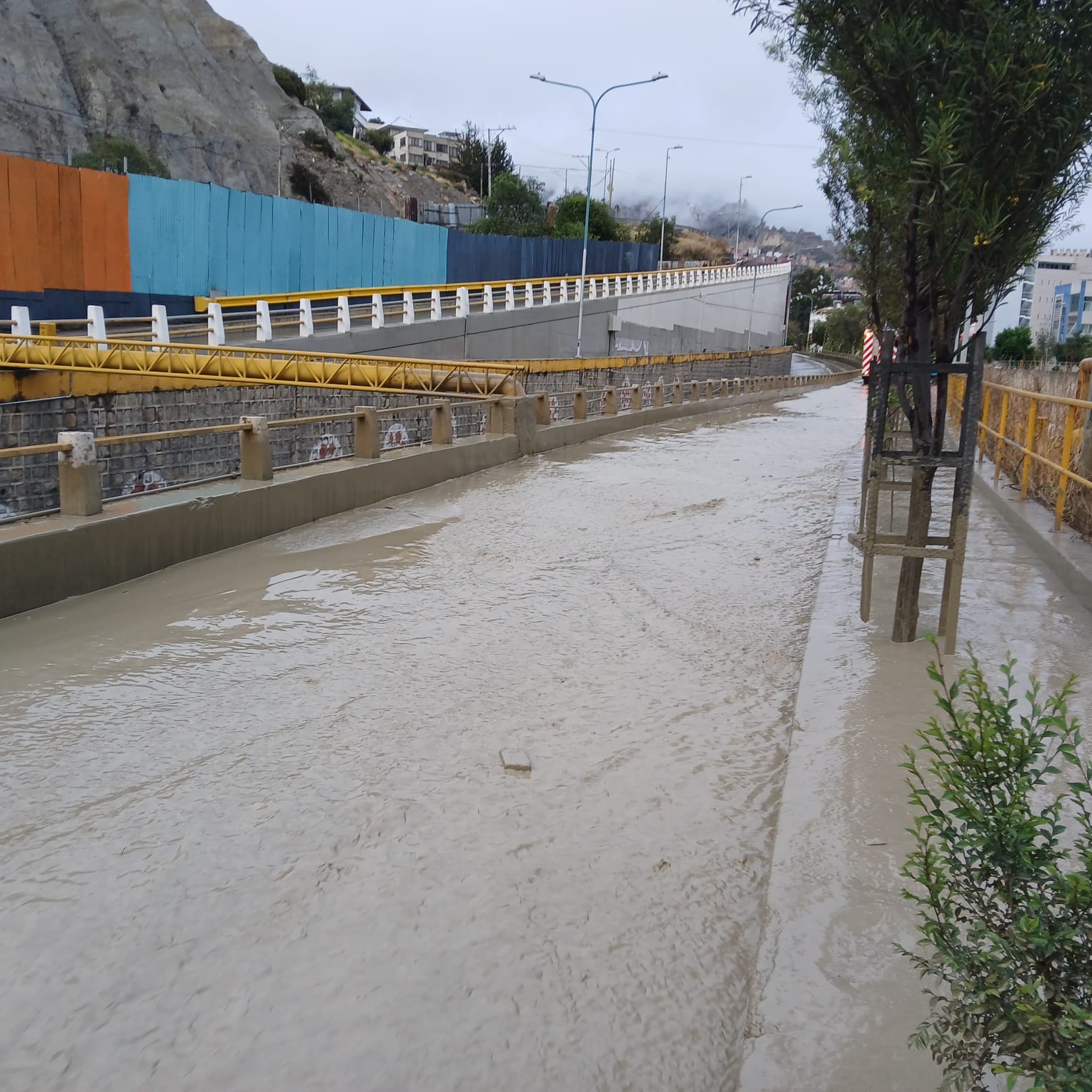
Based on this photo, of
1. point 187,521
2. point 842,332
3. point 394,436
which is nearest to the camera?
point 187,521

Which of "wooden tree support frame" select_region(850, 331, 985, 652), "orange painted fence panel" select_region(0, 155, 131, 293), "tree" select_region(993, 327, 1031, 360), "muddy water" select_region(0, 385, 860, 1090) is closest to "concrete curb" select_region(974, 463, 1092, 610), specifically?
"wooden tree support frame" select_region(850, 331, 985, 652)

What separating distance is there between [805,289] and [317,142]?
101 m

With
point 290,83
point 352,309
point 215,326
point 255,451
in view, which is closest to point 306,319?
point 215,326

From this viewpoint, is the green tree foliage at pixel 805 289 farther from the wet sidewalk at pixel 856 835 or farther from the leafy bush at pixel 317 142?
the wet sidewalk at pixel 856 835

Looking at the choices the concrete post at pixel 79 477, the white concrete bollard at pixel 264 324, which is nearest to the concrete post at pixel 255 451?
the concrete post at pixel 79 477

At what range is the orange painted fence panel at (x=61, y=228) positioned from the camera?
24859mm

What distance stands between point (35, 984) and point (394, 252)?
39945mm

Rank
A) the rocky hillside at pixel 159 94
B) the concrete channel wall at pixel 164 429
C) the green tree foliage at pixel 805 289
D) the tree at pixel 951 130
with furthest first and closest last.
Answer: the green tree foliage at pixel 805 289, the rocky hillside at pixel 159 94, the concrete channel wall at pixel 164 429, the tree at pixel 951 130

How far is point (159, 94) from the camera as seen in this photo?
6100 centimetres

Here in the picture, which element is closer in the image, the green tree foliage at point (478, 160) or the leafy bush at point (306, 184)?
the leafy bush at point (306, 184)

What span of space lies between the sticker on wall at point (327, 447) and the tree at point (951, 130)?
45.0 ft

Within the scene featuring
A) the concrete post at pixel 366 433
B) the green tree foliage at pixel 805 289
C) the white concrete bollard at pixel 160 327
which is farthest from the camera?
the green tree foliage at pixel 805 289

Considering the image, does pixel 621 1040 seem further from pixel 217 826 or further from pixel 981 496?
pixel 981 496

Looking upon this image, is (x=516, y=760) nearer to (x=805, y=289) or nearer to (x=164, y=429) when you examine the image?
(x=164, y=429)
